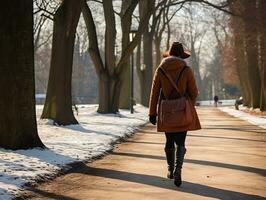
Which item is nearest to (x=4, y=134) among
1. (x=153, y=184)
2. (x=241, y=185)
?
(x=153, y=184)

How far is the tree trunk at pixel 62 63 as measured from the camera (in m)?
18.3

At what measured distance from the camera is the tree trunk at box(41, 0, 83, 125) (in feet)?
60.1

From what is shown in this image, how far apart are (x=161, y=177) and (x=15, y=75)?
3.90m

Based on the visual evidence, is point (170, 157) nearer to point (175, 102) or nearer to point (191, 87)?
point (175, 102)

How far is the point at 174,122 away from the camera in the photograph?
7.61 meters

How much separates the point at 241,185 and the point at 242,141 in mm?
7535

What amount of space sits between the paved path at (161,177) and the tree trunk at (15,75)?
5.76 ft

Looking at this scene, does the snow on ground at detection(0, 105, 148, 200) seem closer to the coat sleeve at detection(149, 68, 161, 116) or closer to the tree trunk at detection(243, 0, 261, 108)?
the coat sleeve at detection(149, 68, 161, 116)

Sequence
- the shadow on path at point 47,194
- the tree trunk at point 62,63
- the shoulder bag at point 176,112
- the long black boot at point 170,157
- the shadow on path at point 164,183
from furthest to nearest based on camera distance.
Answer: the tree trunk at point 62,63, the long black boot at point 170,157, the shoulder bag at point 176,112, the shadow on path at point 164,183, the shadow on path at point 47,194

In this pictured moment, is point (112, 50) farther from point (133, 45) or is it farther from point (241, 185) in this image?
point (241, 185)

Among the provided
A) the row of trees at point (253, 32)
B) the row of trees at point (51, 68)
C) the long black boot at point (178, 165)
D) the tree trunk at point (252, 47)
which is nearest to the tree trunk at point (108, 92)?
the row of trees at point (51, 68)

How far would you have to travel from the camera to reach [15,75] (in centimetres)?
1088

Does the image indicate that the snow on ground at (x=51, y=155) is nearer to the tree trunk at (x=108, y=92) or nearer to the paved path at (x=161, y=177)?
the paved path at (x=161, y=177)

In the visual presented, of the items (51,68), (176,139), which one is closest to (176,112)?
(176,139)
